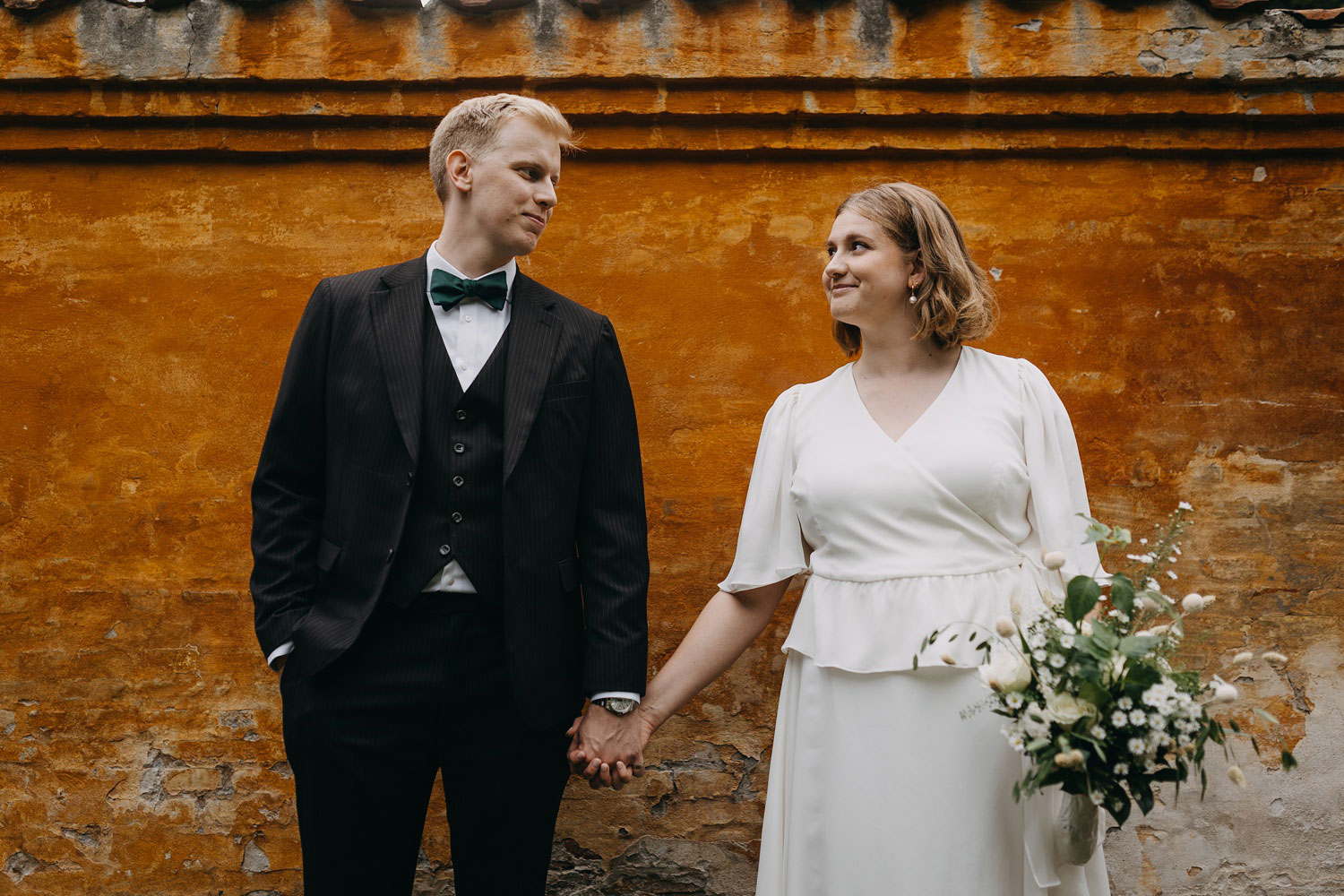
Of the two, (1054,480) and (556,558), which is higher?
(1054,480)

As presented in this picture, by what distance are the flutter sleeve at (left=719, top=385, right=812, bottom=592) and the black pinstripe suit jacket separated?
0.94ft

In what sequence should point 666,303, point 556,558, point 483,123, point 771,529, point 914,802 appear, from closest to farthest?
1. point 914,802
2. point 556,558
3. point 483,123
4. point 771,529
5. point 666,303

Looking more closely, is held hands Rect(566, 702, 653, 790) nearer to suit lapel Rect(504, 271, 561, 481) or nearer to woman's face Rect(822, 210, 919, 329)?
suit lapel Rect(504, 271, 561, 481)

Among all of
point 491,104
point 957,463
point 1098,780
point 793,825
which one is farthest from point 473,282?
point 1098,780

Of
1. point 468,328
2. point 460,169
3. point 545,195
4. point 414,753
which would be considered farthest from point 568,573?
point 460,169

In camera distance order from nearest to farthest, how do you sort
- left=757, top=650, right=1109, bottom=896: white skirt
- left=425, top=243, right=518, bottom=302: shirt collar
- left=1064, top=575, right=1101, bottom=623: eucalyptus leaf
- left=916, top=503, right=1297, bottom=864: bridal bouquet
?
left=916, top=503, right=1297, bottom=864: bridal bouquet → left=1064, top=575, right=1101, bottom=623: eucalyptus leaf → left=757, top=650, right=1109, bottom=896: white skirt → left=425, top=243, right=518, bottom=302: shirt collar

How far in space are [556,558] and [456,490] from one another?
0.29 metres

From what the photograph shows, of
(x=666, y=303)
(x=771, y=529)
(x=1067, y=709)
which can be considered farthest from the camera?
(x=666, y=303)

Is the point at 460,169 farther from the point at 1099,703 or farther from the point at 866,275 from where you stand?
the point at 1099,703

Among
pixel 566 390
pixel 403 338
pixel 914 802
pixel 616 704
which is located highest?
pixel 403 338

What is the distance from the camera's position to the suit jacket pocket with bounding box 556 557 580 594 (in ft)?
7.84

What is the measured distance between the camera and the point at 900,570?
2.35 m

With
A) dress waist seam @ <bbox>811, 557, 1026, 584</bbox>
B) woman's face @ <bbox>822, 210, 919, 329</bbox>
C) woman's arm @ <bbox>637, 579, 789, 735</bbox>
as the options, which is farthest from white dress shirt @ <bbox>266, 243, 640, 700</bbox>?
woman's face @ <bbox>822, 210, 919, 329</bbox>

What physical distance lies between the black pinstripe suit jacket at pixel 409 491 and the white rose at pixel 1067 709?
985mm
